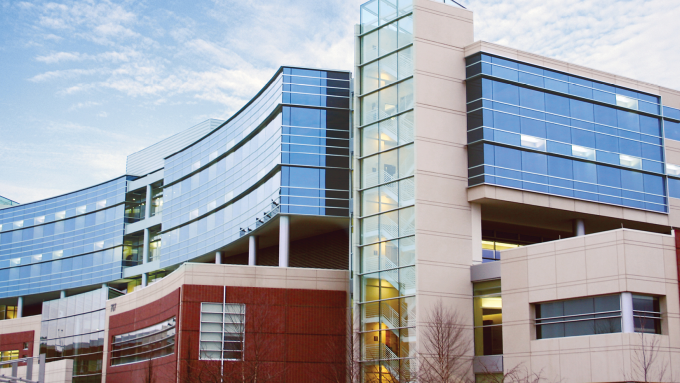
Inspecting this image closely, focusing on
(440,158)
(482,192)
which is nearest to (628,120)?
(482,192)

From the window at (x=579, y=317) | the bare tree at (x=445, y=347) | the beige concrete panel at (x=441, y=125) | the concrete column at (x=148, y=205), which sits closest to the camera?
the window at (x=579, y=317)

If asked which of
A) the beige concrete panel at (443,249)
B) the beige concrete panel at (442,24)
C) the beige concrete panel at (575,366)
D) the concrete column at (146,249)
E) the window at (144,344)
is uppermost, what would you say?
the beige concrete panel at (442,24)

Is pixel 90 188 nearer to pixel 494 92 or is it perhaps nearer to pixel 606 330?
pixel 494 92

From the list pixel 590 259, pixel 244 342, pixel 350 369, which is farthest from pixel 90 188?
pixel 590 259

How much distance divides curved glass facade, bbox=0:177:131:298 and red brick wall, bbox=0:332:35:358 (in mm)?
7924

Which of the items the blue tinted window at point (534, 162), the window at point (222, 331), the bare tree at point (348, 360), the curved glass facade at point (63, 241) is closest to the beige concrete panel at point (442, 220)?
the blue tinted window at point (534, 162)

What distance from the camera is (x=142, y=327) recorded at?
6319 centimetres

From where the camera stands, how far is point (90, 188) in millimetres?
93875

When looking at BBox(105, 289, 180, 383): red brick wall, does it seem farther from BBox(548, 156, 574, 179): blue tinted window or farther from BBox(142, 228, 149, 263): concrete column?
BBox(548, 156, 574, 179): blue tinted window

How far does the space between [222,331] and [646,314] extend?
1037 inches

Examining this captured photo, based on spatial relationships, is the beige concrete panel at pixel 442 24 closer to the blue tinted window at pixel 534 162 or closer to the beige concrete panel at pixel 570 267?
the blue tinted window at pixel 534 162

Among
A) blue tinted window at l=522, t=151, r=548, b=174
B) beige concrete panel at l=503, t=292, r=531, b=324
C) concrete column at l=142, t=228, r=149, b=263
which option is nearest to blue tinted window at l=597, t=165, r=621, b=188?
blue tinted window at l=522, t=151, r=548, b=174

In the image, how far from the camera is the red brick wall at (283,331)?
52.3 m

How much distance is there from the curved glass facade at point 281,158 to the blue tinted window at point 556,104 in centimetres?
1544
